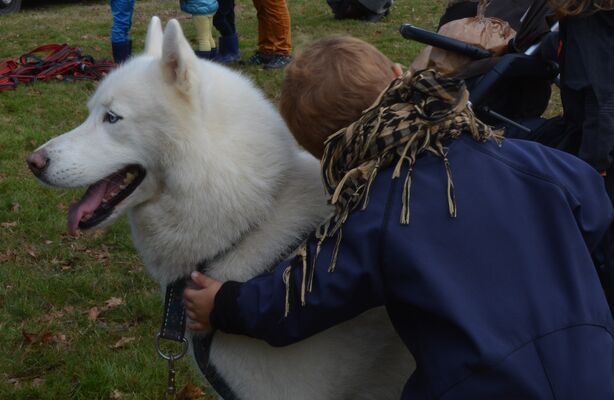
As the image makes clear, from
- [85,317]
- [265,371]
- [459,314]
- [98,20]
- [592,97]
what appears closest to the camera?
[459,314]

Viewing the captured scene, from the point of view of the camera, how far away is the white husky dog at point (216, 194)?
221 centimetres

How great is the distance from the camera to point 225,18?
328 inches

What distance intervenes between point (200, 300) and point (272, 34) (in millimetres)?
6367

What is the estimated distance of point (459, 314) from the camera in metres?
1.75

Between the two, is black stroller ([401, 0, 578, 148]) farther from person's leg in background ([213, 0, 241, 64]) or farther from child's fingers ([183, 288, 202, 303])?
person's leg in background ([213, 0, 241, 64])

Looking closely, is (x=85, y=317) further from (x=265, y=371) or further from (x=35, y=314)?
(x=265, y=371)

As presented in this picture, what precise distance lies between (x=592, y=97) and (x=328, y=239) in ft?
3.74

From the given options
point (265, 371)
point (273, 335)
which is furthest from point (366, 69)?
point (265, 371)

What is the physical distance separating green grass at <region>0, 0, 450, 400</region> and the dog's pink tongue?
0.86m

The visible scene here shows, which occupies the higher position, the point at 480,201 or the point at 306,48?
the point at 306,48

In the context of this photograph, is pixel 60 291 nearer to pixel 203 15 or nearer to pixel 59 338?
pixel 59 338

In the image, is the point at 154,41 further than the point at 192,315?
Yes

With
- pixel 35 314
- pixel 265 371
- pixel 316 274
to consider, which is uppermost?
pixel 316 274

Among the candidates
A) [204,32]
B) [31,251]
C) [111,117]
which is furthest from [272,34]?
[111,117]
